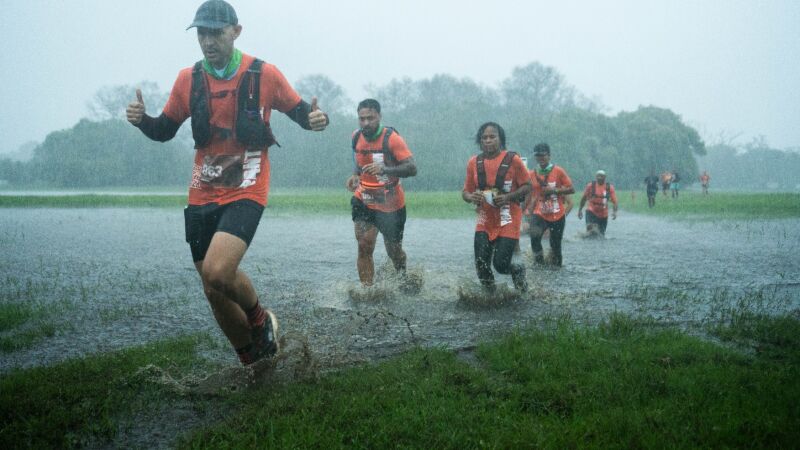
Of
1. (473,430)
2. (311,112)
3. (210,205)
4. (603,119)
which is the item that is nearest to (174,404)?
(210,205)

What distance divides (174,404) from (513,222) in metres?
4.26

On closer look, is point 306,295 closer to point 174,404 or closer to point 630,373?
point 174,404

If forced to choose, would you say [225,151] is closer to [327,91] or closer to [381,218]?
[381,218]

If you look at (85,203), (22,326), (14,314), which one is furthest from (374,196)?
(85,203)

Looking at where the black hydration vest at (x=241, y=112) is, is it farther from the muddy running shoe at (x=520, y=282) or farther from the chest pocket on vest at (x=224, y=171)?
the muddy running shoe at (x=520, y=282)

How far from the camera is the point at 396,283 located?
25.5 ft

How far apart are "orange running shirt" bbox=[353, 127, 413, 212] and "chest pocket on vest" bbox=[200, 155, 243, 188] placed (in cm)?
310

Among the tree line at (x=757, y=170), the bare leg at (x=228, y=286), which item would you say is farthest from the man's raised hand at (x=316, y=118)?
the tree line at (x=757, y=170)

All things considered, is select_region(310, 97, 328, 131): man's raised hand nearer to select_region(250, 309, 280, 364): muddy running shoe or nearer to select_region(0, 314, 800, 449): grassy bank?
select_region(250, 309, 280, 364): muddy running shoe

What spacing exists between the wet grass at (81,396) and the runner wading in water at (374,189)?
9.13ft

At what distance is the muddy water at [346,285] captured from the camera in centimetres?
561

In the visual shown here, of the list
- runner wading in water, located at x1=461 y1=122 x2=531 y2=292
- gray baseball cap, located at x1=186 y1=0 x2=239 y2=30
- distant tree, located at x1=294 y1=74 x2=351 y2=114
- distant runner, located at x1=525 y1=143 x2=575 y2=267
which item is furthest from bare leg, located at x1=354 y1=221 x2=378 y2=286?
distant tree, located at x1=294 y1=74 x2=351 y2=114

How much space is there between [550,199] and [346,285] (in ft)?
13.3

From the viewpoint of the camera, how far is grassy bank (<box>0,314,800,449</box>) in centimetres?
329
